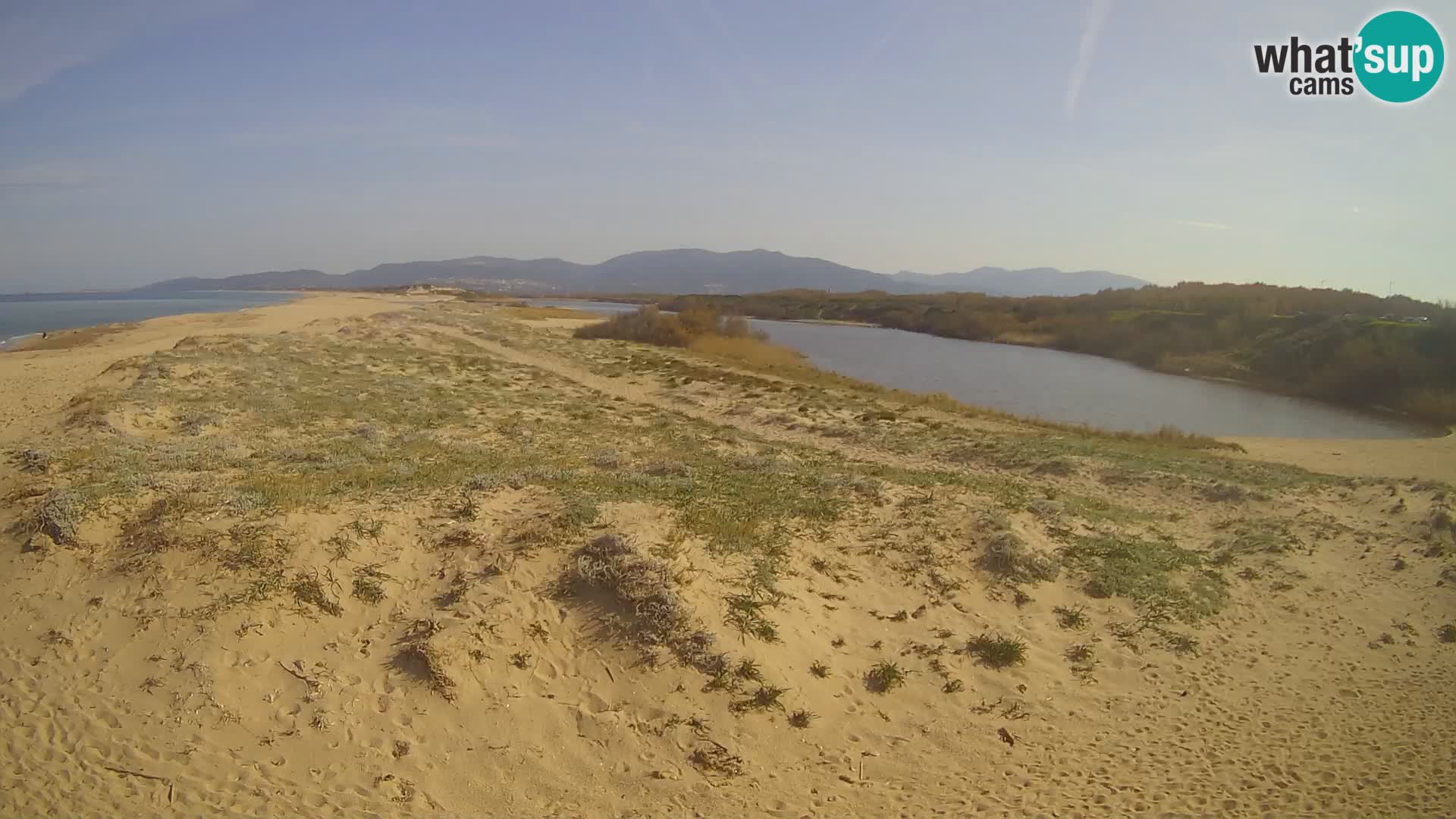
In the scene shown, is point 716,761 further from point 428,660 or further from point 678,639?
point 428,660

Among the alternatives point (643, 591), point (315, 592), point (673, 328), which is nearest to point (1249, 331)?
point (673, 328)

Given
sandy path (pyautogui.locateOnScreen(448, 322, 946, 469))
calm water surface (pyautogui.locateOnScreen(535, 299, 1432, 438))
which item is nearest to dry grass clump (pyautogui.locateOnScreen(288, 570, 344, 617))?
sandy path (pyautogui.locateOnScreen(448, 322, 946, 469))

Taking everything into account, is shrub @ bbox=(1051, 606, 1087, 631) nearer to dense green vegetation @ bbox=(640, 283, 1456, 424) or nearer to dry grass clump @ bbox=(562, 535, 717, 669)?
dry grass clump @ bbox=(562, 535, 717, 669)

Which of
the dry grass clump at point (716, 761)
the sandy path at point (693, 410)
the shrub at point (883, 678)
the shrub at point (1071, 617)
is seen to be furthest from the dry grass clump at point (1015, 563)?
the sandy path at point (693, 410)

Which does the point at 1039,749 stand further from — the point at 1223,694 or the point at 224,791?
the point at 224,791

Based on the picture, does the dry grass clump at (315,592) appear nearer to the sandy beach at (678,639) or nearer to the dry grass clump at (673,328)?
the sandy beach at (678,639)

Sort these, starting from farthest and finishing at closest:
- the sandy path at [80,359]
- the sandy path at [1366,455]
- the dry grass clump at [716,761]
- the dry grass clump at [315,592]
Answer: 1. the sandy path at [1366,455]
2. the sandy path at [80,359]
3. the dry grass clump at [315,592]
4. the dry grass clump at [716,761]
